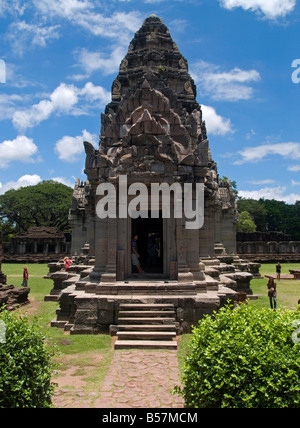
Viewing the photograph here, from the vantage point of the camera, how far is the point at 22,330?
446 centimetres

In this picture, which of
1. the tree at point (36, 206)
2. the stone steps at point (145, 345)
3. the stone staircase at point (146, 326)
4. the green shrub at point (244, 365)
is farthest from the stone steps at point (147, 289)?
the tree at point (36, 206)

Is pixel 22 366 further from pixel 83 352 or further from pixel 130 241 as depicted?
pixel 130 241

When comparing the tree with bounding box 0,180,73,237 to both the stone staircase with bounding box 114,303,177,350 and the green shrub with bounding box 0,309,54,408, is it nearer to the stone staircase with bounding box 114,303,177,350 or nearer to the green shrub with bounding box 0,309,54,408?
the stone staircase with bounding box 114,303,177,350

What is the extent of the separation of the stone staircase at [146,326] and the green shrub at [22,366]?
335 centimetres

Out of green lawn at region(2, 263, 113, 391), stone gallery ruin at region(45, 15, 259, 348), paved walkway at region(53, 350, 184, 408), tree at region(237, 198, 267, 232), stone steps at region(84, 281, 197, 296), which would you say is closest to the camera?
paved walkway at region(53, 350, 184, 408)

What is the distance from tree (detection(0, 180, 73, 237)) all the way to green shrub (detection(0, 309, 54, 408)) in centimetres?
5051

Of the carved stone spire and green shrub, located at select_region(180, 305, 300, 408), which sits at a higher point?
the carved stone spire

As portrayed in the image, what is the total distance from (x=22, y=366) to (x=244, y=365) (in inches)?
97.5

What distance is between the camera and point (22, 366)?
4.18 metres

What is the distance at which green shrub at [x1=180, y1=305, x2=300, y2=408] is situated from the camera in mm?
3811

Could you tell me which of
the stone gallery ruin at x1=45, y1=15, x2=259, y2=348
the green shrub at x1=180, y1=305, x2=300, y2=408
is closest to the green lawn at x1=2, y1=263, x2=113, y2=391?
the stone gallery ruin at x1=45, y1=15, x2=259, y2=348

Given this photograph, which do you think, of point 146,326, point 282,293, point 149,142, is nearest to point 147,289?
point 146,326

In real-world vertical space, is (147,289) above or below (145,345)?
above

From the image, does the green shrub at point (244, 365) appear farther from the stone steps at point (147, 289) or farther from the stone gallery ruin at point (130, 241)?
the stone steps at point (147, 289)
